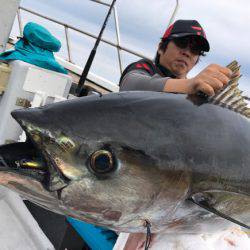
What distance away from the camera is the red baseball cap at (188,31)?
9.07ft

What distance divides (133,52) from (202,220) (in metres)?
4.51


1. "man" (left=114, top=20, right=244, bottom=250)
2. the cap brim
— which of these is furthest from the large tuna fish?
the cap brim

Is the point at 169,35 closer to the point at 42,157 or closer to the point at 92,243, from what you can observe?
the point at 92,243

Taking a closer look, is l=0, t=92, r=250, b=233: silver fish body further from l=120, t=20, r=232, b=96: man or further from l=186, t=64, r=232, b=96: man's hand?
l=120, t=20, r=232, b=96: man

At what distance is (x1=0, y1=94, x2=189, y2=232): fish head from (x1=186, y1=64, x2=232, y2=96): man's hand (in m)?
0.42

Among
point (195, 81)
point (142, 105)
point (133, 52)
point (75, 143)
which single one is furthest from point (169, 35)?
point (133, 52)

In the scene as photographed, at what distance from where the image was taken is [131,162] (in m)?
1.39

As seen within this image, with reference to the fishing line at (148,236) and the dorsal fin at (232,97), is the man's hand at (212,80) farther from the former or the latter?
the fishing line at (148,236)

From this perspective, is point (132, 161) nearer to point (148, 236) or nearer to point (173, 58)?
point (148, 236)

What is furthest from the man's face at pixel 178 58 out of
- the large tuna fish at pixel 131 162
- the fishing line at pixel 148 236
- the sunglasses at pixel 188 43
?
Answer: the fishing line at pixel 148 236

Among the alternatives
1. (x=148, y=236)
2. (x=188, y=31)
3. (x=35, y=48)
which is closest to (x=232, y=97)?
(x=148, y=236)

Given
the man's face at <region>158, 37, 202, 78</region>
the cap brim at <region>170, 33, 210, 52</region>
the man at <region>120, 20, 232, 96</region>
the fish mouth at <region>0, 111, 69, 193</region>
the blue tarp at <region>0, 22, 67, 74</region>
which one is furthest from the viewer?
the blue tarp at <region>0, 22, 67, 74</region>

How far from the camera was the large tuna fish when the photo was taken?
1.32m

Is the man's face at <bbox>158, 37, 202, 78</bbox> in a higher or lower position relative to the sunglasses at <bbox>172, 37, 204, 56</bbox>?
lower
